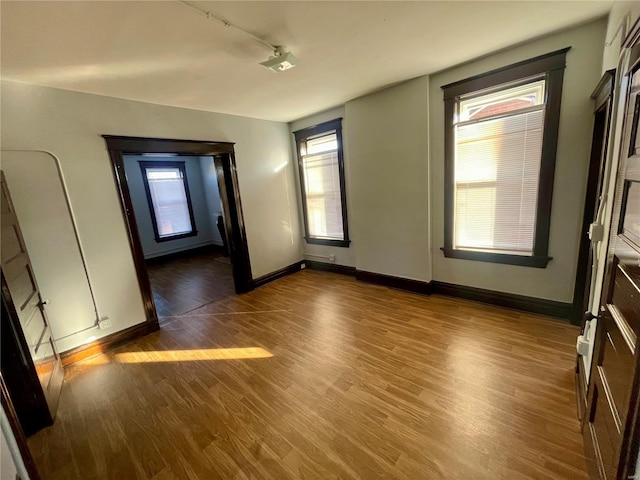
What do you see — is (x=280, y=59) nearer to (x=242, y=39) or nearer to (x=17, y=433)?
(x=242, y=39)

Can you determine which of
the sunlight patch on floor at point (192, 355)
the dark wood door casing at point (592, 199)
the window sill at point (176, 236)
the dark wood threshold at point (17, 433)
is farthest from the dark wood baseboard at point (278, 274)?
the dark wood door casing at point (592, 199)

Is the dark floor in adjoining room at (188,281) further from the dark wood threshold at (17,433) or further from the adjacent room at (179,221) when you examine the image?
the dark wood threshold at (17,433)

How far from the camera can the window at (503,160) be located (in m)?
2.43

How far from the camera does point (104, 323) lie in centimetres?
277

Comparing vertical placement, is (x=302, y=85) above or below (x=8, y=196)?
above

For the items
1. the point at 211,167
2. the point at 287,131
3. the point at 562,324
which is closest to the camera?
the point at 562,324

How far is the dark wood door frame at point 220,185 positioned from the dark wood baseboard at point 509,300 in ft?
9.27

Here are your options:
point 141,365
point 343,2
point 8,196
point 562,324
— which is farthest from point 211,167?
point 562,324

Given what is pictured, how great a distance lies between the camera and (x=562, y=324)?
2.52m

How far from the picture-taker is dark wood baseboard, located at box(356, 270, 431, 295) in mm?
3388

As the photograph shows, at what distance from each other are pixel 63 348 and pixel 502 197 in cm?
476

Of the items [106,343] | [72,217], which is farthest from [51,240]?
[106,343]

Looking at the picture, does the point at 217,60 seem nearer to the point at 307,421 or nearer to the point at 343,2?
the point at 343,2

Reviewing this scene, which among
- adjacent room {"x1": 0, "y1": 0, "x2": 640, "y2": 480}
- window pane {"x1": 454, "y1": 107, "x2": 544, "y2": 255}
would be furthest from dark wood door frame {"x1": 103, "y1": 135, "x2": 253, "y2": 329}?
window pane {"x1": 454, "y1": 107, "x2": 544, "y2": 255}
